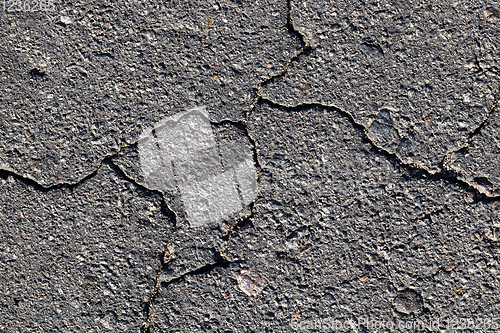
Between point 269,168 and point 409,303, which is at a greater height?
point 269,168

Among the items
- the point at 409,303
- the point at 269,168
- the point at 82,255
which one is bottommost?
the point at 82,255

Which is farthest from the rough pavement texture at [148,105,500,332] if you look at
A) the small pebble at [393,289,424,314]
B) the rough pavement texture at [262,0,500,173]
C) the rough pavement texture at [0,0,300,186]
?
the rough pavement texture at [0,0,300,186]

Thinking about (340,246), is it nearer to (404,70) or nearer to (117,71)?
(404,70)

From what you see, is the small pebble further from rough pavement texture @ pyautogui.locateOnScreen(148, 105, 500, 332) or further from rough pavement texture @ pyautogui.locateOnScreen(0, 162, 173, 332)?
rough pavement texture @ pyautogui.locateOnScreen(0, 162, 173, 332)

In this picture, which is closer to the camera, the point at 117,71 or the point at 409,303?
the point at 409,303

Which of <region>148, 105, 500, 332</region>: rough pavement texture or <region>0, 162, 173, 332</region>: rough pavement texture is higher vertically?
<region>148, 105, 500, 332</region>: rough pavement texture

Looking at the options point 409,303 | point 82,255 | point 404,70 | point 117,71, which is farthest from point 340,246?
point 117,71

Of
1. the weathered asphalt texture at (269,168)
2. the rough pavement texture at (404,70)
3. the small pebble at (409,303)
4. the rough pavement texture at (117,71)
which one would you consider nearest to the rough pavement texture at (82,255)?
the weathered asphalt texture at (269,168)

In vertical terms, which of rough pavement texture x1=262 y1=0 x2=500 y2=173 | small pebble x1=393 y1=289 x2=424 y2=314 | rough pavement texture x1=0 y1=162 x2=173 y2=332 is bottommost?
rough pavement texture x1=0 y1=162 x2=173 y2=332

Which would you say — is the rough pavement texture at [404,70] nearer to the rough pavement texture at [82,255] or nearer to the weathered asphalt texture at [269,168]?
the weathered asphalt texture at [269,168]
